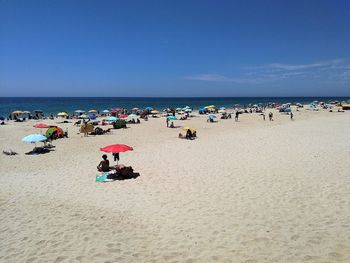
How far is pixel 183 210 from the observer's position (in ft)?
25.5

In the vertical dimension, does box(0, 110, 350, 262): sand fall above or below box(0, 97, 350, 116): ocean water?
below

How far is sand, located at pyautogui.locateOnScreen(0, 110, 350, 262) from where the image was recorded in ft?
18.7

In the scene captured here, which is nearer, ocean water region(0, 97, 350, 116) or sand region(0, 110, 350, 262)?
sand region(0, 110, 350, 262)

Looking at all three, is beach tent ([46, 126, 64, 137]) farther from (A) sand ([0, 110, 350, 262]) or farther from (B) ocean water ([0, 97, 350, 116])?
(B) ocean water ([0, 97, 350, 116])

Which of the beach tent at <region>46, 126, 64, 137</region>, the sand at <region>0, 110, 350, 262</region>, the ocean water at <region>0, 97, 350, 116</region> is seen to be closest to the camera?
the sand at <region>0, 110, 350, 262</region>

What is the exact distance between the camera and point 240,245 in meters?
5.83

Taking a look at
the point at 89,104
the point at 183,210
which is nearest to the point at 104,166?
the point at 183,210

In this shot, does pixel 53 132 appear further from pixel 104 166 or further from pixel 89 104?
pixel 89 104

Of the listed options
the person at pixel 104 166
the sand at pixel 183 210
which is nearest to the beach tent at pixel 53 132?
the sand at pixel 183 210

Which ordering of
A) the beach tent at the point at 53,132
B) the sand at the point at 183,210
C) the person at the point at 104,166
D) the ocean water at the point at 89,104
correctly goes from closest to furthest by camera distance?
the sand at the point at 183,210 → the person at the point at 104,166 → the beach tent at the point at 53,132 → the ocean water at the point at 89,104

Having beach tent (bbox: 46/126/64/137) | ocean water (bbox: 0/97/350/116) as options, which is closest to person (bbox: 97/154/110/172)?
beach tent (bbox: 46/126/64/137)

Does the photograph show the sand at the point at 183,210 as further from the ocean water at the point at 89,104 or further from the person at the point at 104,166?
the ocean water at the point at 89,104

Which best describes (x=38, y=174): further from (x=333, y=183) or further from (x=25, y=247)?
(x=333, y=183)

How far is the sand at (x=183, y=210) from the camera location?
225 inches
